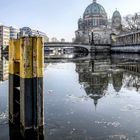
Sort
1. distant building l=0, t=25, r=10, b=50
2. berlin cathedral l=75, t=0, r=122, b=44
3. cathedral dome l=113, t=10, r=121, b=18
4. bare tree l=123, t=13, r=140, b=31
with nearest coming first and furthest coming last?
bare tree l=123, t=13, r=140, b=31 < berlin cathedral l=75, t=0, r=122, b=44 < distant building l=0, t=25, r=10, b=50 < cathedral dome l=113, t=10, r=121, b=18

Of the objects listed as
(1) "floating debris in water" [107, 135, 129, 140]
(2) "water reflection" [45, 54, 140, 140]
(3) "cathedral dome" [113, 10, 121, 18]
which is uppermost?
(3) "cathedral dome" [113, 10, 121, 18]

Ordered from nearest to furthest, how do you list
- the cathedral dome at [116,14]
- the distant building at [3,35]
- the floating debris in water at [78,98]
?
1. the floating debris in water at [78,98]
2. the distant building at [3,35]
3. the cathedral dome at [116,14]

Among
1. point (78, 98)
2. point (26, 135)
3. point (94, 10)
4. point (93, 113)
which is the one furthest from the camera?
point (94, 10)

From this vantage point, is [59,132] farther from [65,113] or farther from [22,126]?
Result: [65,113]

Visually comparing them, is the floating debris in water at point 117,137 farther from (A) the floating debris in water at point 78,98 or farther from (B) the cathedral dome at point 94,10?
(B) the cathedral dome at point 94,10

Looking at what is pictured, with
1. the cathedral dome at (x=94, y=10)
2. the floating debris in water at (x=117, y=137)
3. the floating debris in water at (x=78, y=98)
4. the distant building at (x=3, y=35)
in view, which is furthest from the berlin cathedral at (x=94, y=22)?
the floating debris in water at (x=117, y=137)

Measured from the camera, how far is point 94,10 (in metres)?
181

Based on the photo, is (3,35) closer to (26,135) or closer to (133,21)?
(133,21)

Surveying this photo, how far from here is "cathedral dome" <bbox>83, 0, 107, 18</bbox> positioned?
591ft

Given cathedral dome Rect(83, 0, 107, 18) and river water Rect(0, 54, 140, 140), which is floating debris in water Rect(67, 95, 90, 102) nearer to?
river water Rect(0, 54, 140, 140)

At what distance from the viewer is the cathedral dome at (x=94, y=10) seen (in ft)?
591

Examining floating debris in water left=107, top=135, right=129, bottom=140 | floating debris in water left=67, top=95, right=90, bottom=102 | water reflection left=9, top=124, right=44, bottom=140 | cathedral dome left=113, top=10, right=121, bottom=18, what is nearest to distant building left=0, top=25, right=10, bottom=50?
cathedral dome left=113, top=10, right=121, bottom=18

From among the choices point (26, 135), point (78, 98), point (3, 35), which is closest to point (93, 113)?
point (78, 98)

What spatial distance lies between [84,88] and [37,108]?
1098cm
